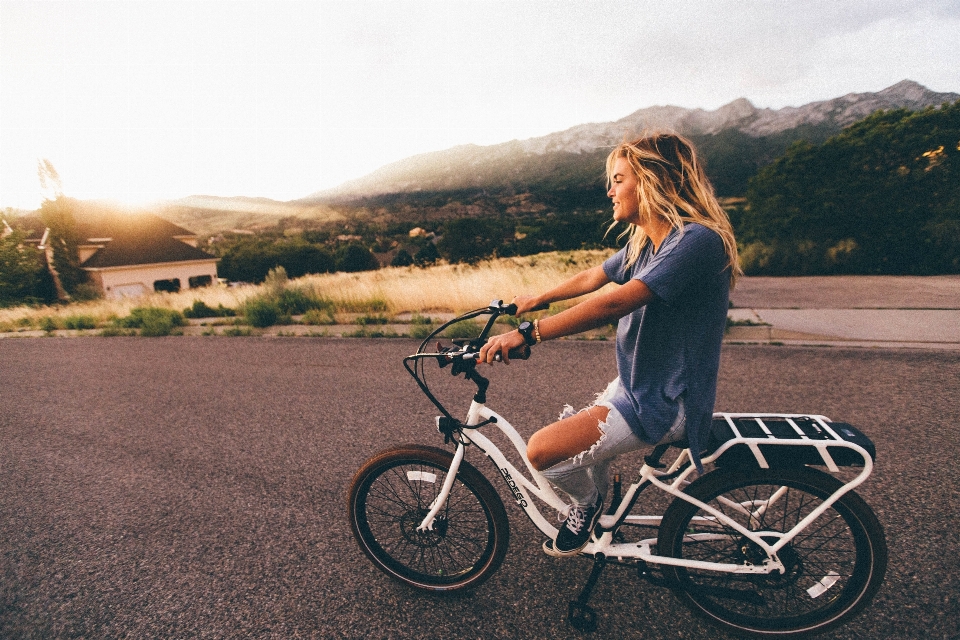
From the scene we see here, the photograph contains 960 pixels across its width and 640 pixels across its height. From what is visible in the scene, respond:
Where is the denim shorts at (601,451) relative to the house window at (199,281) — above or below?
above

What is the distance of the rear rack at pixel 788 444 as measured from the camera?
5.53ft

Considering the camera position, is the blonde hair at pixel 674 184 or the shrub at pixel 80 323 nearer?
the blonde hair at pixel 674 184

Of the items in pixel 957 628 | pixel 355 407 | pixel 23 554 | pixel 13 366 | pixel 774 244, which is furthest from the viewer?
pixel 774 244

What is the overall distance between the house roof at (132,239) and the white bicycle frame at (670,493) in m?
62.9

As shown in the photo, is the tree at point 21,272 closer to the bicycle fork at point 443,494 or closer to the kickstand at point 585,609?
the bicycle fork at point 443,494

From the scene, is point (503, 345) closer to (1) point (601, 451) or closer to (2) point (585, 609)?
(1) point (601, 451)

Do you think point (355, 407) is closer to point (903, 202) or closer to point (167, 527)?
point (167, 527)

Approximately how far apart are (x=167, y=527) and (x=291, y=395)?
238 centimetres

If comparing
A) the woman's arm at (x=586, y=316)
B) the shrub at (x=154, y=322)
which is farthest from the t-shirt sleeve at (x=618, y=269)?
the shrub at (x=154, y=322)

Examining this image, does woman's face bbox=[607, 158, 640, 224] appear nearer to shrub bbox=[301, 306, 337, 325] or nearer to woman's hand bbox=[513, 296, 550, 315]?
woman's hand bbox=[513, 296, 550, 315]

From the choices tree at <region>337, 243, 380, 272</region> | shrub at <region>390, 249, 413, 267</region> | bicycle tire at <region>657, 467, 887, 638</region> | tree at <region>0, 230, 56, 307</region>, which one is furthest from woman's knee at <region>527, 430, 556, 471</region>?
tree at <region>337, 243, 380, 272</region>

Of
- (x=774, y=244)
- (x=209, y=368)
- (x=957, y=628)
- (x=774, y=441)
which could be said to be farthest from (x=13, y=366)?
(x=774, y=244)

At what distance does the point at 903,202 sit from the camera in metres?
13.6

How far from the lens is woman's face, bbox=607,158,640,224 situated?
188cm
